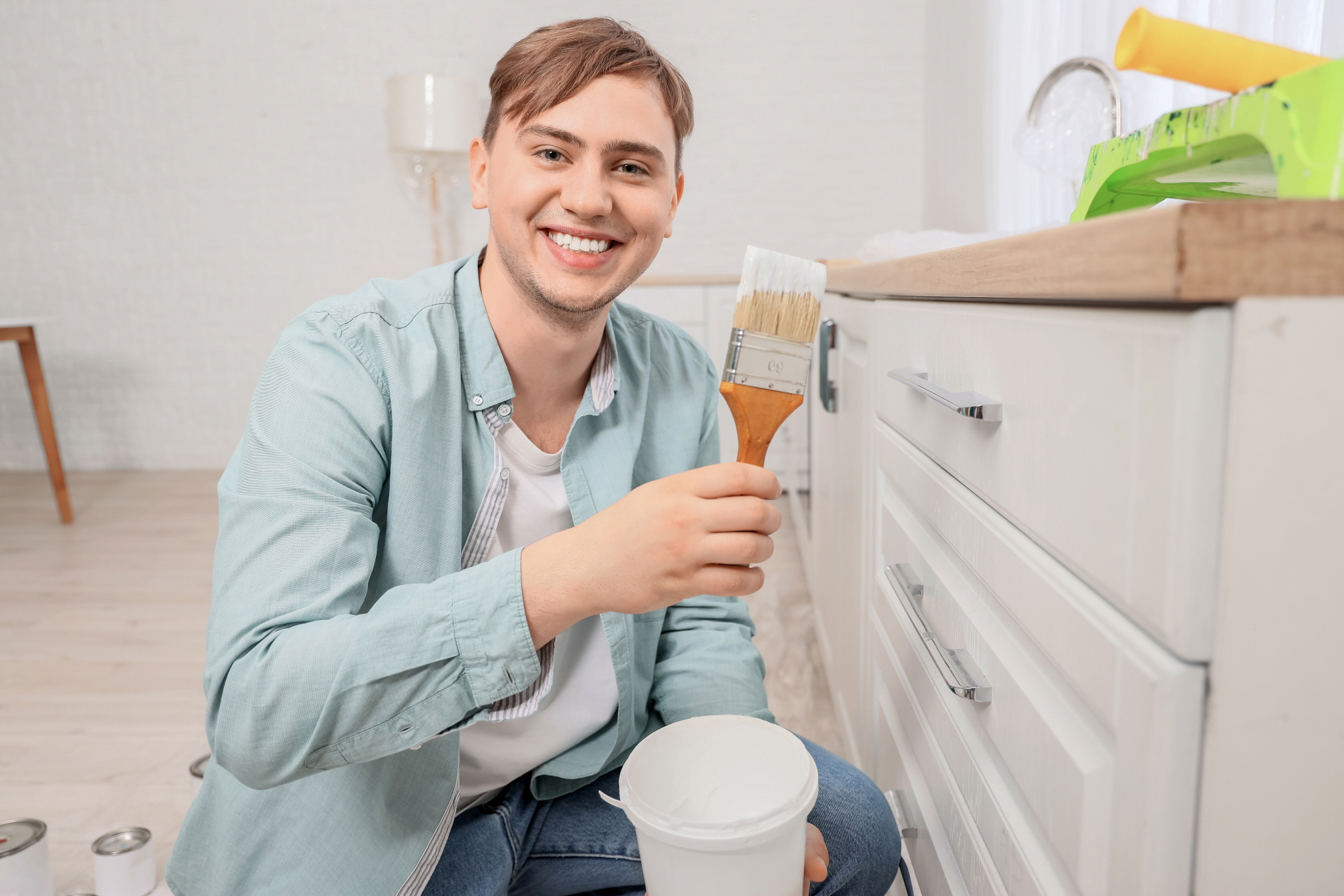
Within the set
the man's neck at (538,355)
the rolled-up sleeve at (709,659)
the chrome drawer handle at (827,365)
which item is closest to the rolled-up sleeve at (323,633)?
the man's neck at (538,355)

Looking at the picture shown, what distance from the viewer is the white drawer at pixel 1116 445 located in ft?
1.22

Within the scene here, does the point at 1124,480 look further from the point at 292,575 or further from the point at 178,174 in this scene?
the point at 178,174

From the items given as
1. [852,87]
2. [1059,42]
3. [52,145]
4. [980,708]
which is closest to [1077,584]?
[980,708]

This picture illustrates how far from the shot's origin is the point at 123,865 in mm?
1283

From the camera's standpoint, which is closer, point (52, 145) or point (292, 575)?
point (292, 575)

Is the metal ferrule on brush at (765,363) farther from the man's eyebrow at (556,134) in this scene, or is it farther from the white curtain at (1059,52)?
the white curtain at (1059,52)

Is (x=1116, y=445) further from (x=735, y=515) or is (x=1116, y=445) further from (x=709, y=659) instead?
(x=709, y=659)

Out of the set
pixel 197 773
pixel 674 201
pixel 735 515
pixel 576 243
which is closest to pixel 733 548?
pixel 735 515

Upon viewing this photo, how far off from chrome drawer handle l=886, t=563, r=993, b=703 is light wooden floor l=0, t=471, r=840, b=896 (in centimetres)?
88

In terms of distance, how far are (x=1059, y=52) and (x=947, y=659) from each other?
1923mm

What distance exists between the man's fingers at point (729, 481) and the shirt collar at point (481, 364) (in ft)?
1.17

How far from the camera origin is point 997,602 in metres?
0.65

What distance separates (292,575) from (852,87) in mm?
3700

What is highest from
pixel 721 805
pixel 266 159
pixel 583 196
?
pixel 266 159
